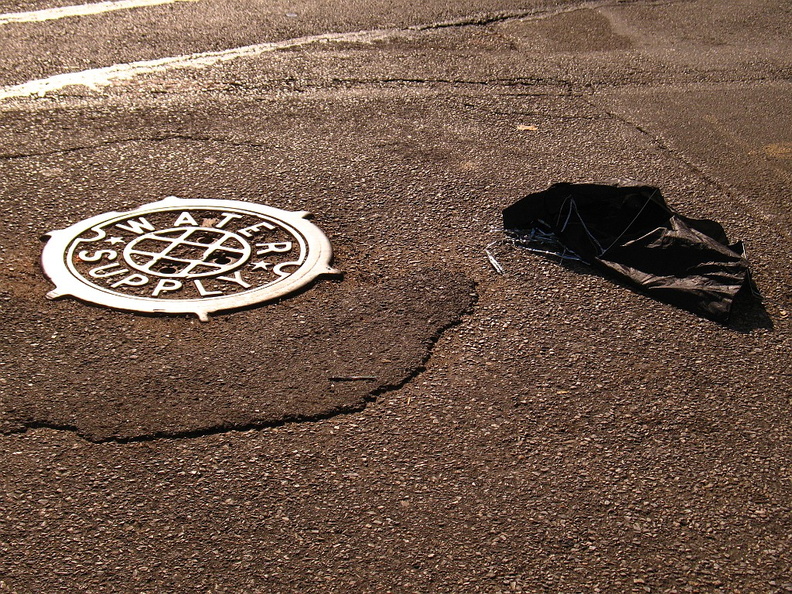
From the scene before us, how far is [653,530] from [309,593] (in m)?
1.00

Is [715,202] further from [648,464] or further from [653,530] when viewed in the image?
[653,530]

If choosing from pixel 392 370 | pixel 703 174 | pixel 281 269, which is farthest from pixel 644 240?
pixel 281 269

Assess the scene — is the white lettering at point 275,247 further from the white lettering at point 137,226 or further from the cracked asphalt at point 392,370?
the white lettering at point 137,226

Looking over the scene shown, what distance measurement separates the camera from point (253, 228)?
424 centimetres

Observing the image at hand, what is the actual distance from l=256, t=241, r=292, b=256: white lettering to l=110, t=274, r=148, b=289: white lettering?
1.67 ft

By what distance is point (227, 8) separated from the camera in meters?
7.82

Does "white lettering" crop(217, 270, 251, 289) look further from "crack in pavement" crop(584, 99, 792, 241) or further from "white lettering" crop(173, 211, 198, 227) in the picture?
"crack in pavement" crop(584, 99, 792, 241)

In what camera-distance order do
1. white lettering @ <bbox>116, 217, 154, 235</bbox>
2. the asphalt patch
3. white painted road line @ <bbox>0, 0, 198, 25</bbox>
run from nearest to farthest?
the asphalt patch → white lettering @ <bbox>116, 217, 154, 235</bbox> → white painted road line @ <bbox>0, 0, 198, 25</bbox>

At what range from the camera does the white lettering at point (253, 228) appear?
420 cm

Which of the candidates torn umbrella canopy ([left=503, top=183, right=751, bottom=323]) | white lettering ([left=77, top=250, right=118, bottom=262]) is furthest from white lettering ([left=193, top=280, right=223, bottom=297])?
torn umbrella canopy ([left=503, top=183, right=751, bottom=323])

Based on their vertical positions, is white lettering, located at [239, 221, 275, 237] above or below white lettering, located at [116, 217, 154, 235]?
below

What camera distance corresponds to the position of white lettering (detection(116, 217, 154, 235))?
4172mm

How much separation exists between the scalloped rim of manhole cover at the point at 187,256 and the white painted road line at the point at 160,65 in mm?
2015

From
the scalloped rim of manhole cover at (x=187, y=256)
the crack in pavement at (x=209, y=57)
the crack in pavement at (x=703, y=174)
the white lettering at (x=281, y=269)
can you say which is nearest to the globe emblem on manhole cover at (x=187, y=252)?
the scalloped rim of manhole cover at (x=187, y=256)
